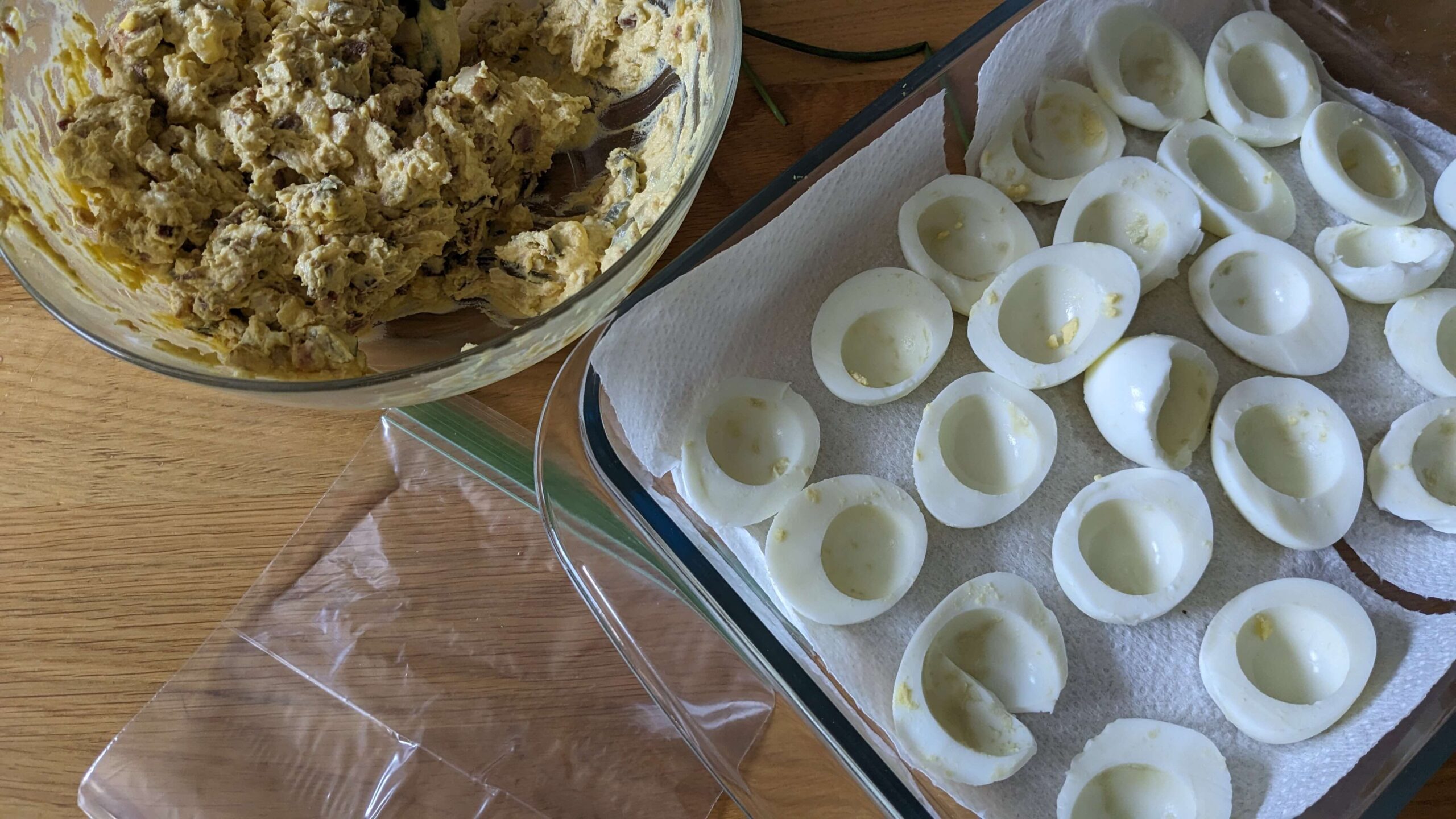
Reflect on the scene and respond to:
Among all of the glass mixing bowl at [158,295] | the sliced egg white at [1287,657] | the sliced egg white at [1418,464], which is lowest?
the sliced egg white at [1287,657]

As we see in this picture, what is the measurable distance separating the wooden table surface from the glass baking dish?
40 mm

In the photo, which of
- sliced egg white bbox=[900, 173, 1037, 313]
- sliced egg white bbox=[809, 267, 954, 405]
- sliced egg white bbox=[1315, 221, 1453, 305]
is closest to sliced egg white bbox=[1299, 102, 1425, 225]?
sliced egg white bbox=[1315, 221, 1453, 305]

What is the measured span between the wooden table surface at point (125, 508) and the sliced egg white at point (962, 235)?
144 millimetres

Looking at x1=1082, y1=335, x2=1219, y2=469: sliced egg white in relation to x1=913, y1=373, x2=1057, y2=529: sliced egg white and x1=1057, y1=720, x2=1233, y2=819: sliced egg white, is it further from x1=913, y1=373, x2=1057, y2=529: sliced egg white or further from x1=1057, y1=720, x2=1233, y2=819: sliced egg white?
x1=1057, y1=720, x2=1233, y2=819: sliced egg white

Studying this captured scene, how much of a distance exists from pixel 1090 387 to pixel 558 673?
0.52 meters

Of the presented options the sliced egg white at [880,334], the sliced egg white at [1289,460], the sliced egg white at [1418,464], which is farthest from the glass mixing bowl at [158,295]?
the sliced egg white at [1418,464]

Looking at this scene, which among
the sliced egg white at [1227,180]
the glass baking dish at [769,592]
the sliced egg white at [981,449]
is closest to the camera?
the glass baking dish at [769,592]

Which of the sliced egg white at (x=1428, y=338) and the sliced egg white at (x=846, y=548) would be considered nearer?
the sliced egg white at (x=846, y=548)

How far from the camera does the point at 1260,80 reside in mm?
919

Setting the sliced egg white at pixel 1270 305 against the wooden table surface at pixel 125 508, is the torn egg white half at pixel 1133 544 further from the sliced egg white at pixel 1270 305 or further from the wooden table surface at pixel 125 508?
the wooden table surface at pixel 125 508

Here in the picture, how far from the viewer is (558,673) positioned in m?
0.84

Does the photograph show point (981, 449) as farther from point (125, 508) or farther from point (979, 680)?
point (125, 508)

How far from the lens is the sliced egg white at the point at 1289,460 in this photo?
2.52ft

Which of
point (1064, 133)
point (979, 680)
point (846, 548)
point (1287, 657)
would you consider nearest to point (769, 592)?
point (846, 548)
